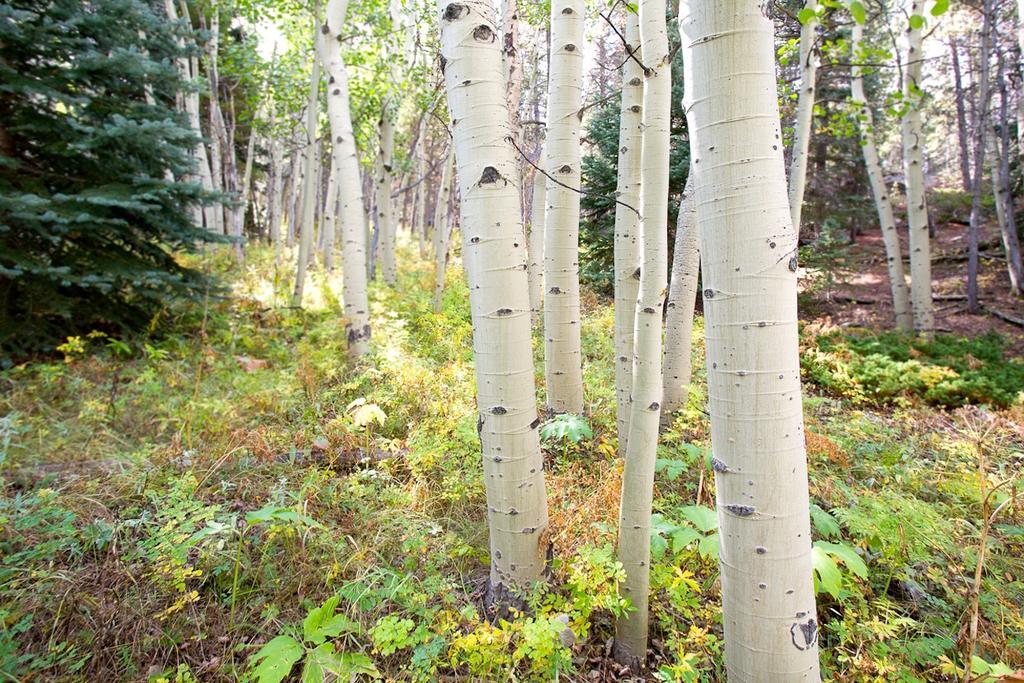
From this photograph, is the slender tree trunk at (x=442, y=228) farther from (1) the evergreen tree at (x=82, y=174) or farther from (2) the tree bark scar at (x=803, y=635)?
(2) the tree bark scar at (x=803, y=635)

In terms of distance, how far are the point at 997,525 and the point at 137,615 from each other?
5174 millimetres

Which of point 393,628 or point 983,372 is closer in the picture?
point 393,628

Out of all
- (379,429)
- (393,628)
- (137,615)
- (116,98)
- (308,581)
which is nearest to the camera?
(393,628)

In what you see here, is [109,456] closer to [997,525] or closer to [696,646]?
[696,646]

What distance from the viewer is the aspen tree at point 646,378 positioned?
2039mm

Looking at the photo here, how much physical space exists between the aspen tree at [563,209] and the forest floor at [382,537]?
2.11 feet

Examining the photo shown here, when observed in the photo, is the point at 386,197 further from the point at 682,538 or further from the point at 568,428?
the point at 682,538

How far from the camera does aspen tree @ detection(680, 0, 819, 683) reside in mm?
1354

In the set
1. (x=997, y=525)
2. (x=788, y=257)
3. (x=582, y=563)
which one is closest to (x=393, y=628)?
(x=582, y=563)

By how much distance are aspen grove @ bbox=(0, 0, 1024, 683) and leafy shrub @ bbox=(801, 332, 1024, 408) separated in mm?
58

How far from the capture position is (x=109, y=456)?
11.6 feet

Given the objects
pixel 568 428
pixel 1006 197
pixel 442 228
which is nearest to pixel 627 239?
pixel 568 428

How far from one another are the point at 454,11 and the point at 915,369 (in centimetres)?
791

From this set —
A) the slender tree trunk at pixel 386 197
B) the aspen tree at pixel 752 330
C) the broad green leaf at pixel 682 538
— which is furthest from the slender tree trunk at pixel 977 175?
the broad green leaf at pixel 682 538
